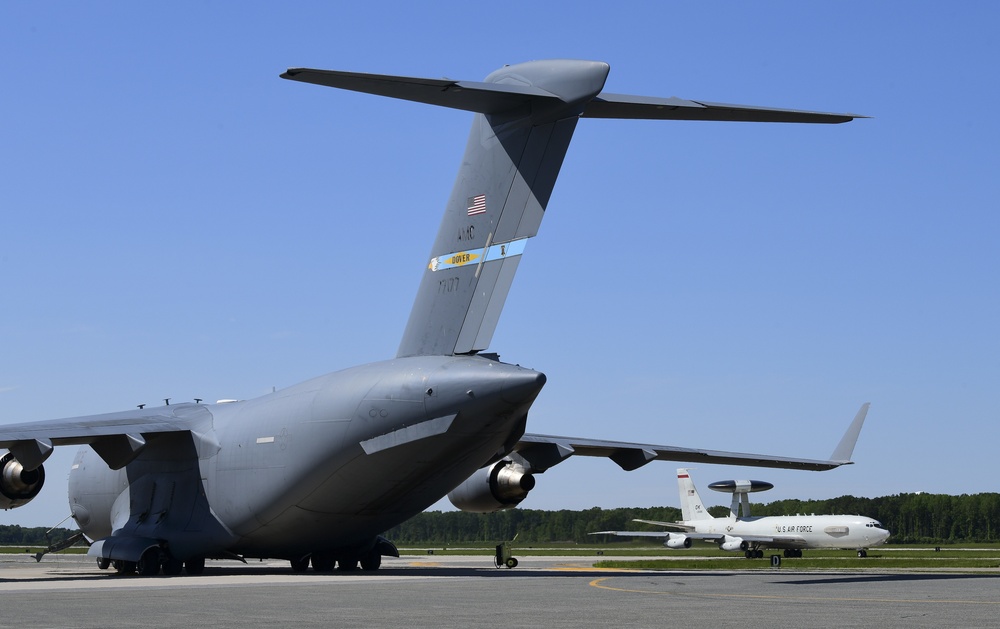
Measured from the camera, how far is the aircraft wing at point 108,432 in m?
19.8

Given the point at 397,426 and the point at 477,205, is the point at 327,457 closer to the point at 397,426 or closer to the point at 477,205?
the point at 397,426

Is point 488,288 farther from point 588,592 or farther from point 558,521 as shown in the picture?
point 558,521

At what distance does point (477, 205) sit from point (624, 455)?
930 centimetres

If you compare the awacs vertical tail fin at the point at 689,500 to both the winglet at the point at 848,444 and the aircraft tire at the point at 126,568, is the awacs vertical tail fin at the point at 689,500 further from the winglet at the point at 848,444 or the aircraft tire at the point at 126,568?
the aircraft tire at the point at 126,568

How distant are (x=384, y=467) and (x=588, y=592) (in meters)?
5.23

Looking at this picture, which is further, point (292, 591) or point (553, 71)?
point (553, 71)

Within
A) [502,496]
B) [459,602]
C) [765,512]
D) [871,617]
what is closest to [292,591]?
[459,602]

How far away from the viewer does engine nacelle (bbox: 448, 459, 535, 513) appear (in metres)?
23.9

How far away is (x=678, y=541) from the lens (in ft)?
180

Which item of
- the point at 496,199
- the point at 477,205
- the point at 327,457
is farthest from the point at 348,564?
the point at 496,199

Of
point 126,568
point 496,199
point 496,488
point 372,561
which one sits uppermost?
point 496,199

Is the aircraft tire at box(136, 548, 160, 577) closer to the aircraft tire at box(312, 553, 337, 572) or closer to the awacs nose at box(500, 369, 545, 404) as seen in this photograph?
the aircraft tire at box(312, 553, 337, 572)

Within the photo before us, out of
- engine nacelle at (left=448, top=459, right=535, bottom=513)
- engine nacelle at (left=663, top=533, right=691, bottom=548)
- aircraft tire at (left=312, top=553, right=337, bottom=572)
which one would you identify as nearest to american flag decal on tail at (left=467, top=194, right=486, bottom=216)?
engine nacelle at (left=448, top=459, right=535, bottom=513)

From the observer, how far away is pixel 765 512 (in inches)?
3098
